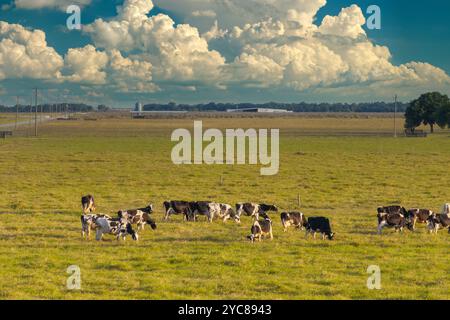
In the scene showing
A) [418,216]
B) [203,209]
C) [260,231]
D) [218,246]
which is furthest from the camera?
[203,209]

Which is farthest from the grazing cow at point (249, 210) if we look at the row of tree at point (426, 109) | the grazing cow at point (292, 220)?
the row of tree at point (426, 109)

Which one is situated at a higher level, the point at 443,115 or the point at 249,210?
the point at 443,115

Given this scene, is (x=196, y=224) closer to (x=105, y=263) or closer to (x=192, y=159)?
(x=105, y=263)

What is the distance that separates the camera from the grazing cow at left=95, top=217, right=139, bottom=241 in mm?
22844

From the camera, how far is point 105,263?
1934 centimetres

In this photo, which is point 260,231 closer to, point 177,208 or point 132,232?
point 132,232

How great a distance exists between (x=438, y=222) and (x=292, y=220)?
583 centimetres

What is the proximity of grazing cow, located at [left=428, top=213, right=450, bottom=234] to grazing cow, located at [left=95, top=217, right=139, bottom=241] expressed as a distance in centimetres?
1156

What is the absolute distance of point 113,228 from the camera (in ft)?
75.2

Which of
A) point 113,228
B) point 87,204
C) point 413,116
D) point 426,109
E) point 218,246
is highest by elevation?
point 426,109

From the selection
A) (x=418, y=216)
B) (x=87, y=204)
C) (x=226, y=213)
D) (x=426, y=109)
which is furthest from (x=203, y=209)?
(x=426, y=109)

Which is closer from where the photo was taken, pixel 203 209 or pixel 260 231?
pixel 260 231
